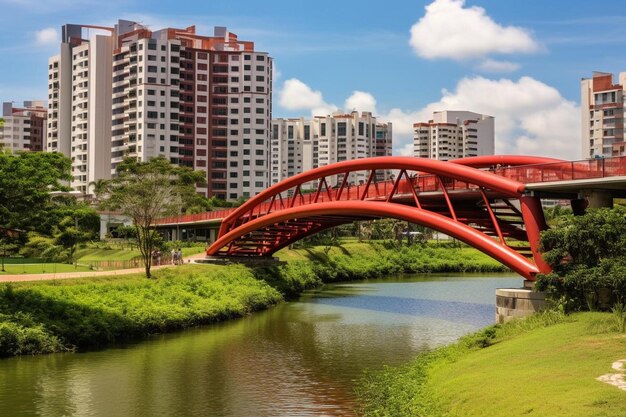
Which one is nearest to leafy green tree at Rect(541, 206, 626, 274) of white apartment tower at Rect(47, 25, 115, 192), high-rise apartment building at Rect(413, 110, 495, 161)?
white apartment tower at Rect(47, 25, 115, 192)

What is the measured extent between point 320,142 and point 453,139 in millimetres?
33357

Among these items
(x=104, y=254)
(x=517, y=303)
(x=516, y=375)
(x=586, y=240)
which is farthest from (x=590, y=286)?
(x=104, y=254)

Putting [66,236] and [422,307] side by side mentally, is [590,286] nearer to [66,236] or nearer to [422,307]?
[422,307]

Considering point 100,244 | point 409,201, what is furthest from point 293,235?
point 100,244

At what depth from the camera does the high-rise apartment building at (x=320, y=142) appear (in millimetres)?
192875

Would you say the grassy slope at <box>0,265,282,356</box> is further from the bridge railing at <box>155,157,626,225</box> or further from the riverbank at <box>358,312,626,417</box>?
the riverbank at <box>358,312,626,417</box>

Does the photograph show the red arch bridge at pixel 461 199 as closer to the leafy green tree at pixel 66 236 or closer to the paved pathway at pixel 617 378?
the leafy green tree at pixel 66 236

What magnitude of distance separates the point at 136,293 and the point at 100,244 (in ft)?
159

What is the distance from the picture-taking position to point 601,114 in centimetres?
11412

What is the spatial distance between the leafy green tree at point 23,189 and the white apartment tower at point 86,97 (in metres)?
92.8

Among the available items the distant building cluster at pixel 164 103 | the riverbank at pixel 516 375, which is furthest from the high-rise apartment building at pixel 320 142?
the riverbank at pixel 516 375

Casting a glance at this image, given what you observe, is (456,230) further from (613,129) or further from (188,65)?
(188,65)

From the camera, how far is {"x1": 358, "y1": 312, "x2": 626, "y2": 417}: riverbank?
17109mm

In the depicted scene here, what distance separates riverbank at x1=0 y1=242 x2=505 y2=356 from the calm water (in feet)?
3.61
